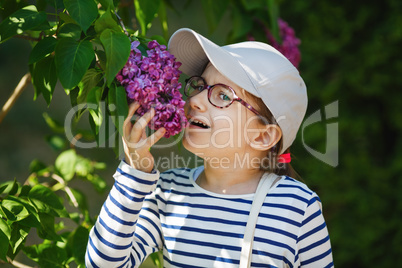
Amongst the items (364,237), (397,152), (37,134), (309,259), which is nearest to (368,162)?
(397,152)

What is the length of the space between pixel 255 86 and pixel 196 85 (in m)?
0.16

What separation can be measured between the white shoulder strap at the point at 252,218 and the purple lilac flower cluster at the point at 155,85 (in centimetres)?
28

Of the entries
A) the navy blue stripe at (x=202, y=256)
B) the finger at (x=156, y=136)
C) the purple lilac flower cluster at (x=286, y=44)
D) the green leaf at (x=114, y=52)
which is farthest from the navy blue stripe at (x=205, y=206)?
the purple lilac flower cluster at (x=286, y=44)

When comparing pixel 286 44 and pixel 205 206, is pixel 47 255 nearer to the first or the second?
pixel 205 206

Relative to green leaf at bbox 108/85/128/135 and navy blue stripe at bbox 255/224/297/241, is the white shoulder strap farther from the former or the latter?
green leaf at bbox 108/85/128/135

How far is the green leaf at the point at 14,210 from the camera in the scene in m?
1.14

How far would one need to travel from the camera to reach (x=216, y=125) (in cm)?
130

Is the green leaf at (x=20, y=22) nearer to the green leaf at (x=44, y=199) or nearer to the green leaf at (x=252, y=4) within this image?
the green leaf at (x=44, y=199)

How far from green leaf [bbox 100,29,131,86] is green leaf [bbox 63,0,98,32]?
4cm

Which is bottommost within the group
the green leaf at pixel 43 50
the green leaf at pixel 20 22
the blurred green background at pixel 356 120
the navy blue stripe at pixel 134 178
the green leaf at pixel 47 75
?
the blurred green background at pixel 356 120

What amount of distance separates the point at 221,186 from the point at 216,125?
169mm

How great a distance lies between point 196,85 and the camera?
4.54ft

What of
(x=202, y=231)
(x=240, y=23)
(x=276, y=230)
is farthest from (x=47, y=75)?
(x=240, y=23)

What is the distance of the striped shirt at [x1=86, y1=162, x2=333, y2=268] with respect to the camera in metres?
1.18
